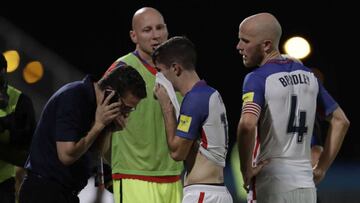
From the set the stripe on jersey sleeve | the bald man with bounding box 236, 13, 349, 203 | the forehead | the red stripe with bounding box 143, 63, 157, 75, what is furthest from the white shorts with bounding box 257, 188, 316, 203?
the forehead

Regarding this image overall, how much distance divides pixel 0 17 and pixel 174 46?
612 cm

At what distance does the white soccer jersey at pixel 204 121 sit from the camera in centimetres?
466

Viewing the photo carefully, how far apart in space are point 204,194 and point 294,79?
2.40 feet

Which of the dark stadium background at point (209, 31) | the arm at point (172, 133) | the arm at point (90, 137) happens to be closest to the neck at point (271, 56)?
the arm at point (172, 133)

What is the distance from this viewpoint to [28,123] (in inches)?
221

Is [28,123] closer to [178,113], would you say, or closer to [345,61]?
[178,113]

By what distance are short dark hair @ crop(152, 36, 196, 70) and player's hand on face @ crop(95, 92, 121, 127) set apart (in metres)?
0.31

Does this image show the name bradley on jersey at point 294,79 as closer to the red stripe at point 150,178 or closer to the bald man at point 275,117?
the bald man at point 275,117

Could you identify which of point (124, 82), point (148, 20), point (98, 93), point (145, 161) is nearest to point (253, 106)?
point (124, 82)

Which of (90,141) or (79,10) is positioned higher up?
(79,10)

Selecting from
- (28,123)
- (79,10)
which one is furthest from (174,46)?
(79,10)

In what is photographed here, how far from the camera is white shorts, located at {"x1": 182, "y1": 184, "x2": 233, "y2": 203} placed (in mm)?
4652

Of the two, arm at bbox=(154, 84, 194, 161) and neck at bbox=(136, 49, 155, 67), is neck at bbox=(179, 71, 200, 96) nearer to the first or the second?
arm at bbox=(154, 84, 194, 161)

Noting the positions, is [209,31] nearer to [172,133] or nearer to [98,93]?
[98,93]
